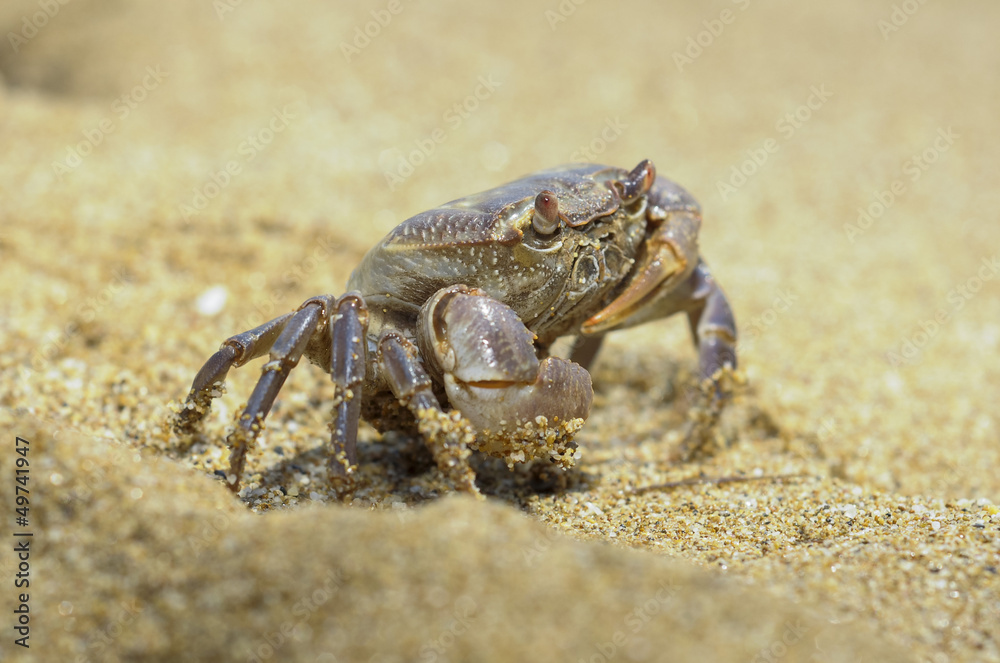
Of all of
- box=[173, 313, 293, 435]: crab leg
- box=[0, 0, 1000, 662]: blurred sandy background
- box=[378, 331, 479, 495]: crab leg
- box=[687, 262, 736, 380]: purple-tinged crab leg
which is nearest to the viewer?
box=[0, 0, 1000, 662]: blurred sandy background

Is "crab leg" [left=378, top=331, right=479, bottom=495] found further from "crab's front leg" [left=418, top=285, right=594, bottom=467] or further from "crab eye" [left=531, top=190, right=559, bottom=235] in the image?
"crab eye" [left=531, top=190, right=559, bottom=235]

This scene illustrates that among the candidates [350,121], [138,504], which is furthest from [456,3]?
[138,504]

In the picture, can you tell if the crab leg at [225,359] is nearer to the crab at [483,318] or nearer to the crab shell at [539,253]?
the crab at [483,318]

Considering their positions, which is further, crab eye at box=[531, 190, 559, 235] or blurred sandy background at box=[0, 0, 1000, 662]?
crab eye at box=[531, 190, 559, 235]

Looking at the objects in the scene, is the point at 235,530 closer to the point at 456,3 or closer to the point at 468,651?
the point at 468,651

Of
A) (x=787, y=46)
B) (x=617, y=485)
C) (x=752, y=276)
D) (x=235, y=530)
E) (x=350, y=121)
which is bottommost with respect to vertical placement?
(x=617, y=485)

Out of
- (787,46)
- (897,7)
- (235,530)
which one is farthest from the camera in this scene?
(897,7)

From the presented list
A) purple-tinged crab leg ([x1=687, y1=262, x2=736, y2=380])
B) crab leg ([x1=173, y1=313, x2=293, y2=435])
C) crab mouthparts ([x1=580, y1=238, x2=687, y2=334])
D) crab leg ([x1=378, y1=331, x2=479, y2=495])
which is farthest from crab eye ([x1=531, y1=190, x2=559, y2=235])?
purple-tinged crab leg ([x1=687, y1=262, x2=736, y2=380])
